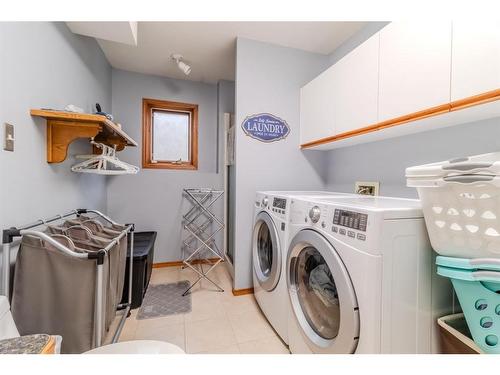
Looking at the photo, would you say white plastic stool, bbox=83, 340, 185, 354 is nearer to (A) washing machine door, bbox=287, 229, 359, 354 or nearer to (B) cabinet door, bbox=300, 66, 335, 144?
(A) washing machine door, bbox=287, 229, 359, 354

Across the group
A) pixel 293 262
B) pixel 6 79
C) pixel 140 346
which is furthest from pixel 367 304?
pixel 6 79

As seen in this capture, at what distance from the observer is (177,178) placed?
2.92m

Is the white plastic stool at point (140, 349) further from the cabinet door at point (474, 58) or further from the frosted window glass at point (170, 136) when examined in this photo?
the frosted window glass at point (170, 136)

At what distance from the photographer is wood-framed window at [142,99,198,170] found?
2.85 m

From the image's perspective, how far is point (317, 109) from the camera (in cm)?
199

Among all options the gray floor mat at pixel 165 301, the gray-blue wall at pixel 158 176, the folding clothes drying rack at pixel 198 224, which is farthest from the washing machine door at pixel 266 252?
the gray-blue wall at pixel 158 176

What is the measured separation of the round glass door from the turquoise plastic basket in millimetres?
455

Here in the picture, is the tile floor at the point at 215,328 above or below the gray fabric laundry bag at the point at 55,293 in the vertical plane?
below

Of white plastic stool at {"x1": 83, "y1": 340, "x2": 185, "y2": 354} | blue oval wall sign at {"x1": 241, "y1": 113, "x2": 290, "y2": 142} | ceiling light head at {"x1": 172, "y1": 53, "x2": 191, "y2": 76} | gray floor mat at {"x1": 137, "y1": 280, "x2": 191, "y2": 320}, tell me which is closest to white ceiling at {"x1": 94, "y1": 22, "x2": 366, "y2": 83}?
ceiling light head at {"x1": 172, "y1": 53, "x2": 191, "y2": 76}

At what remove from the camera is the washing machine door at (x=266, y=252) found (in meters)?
1.54

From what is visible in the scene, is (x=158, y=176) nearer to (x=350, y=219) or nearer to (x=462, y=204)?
(x=350, y=219)

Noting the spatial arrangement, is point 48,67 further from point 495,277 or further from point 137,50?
point 495,277

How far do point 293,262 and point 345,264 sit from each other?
1.52ft

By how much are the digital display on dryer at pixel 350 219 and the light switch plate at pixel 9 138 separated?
1496 millimetres
